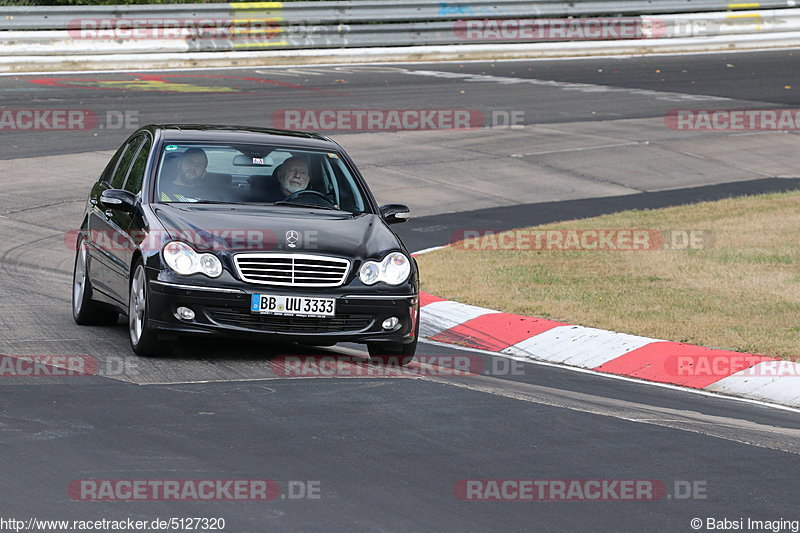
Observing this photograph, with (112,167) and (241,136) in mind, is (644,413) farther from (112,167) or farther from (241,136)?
(112,167)

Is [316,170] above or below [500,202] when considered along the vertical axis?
above

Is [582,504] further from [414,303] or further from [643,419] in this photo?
[414,303]

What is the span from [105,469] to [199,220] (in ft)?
11.2

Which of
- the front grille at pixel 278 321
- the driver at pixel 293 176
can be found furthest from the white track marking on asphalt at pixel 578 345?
the driver at pixel 293 176

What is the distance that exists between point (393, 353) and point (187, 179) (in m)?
1.99

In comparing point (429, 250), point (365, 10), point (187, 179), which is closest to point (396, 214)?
point (187, 179)

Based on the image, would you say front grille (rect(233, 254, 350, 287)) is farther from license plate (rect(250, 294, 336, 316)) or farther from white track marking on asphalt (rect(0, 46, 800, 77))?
white track marking on asphalt (rect(0, 46, 800, 77))

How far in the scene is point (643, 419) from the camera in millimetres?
7996

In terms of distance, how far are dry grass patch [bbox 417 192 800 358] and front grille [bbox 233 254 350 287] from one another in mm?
2780

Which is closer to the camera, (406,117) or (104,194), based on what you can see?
(104,194)

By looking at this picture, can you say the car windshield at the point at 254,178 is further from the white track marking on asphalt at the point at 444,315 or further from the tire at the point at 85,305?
the white track marking on asphalt at the point at 444,315

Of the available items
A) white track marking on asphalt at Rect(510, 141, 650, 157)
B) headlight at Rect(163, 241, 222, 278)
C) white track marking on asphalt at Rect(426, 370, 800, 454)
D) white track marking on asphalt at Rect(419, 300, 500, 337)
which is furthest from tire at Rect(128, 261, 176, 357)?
white track marking on asphalt at Rect(510, 141, 650, 157)

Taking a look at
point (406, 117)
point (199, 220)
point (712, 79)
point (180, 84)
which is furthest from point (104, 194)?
point (712, 79)

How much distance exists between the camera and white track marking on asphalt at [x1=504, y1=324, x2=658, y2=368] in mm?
10273
